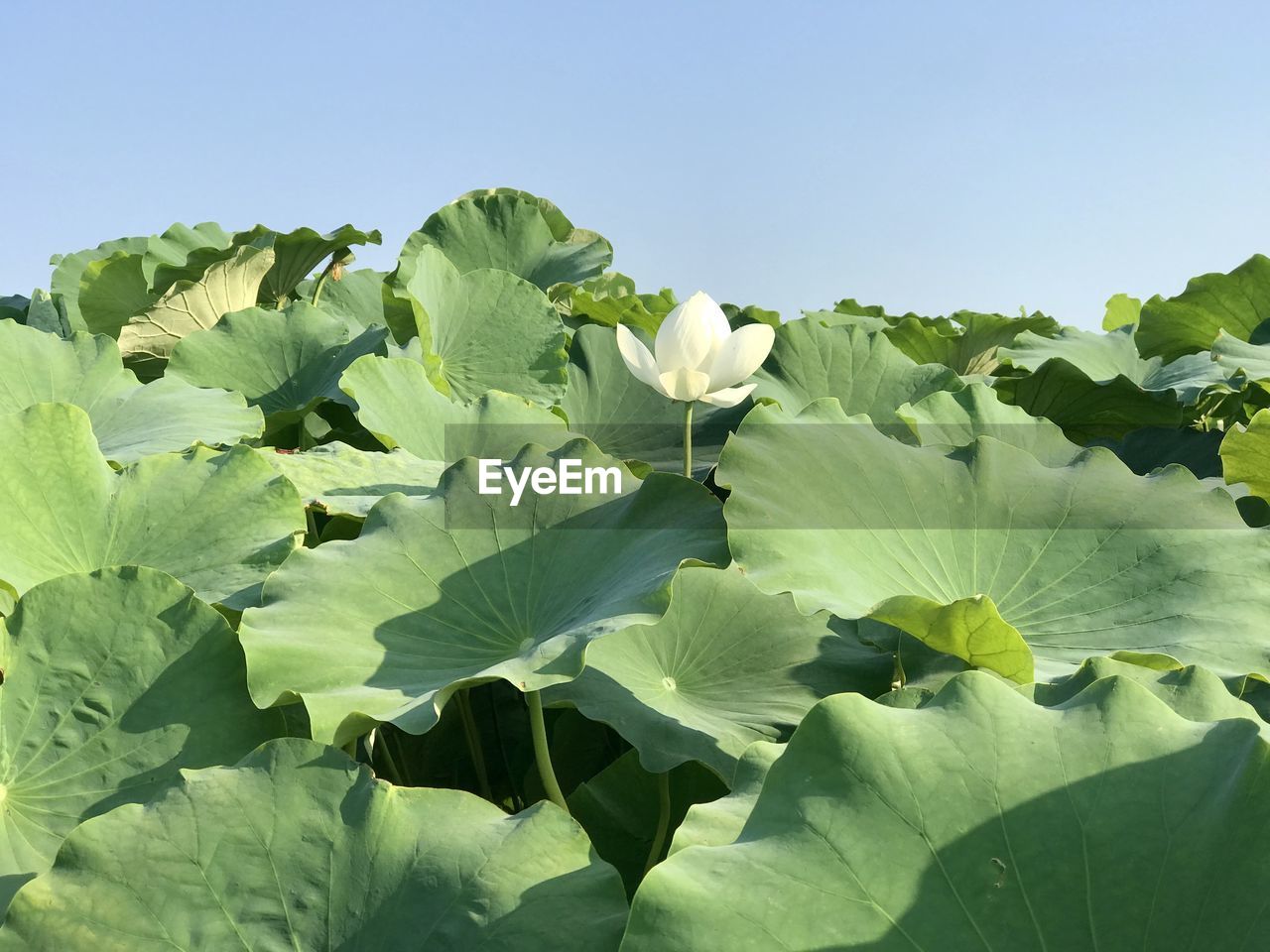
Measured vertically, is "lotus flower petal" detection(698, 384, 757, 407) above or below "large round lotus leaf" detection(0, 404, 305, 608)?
above

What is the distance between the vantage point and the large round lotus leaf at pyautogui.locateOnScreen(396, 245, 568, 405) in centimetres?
238

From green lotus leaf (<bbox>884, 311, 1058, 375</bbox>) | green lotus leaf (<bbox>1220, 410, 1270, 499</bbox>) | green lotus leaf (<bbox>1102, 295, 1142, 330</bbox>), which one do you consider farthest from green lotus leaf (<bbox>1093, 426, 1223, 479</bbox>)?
green lotus leaf (<bbox>1102, 295, 1142, 330</bbox>)

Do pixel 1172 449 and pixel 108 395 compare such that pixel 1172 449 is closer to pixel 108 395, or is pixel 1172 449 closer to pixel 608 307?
pixel 608 307

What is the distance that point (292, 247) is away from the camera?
9.02 ft

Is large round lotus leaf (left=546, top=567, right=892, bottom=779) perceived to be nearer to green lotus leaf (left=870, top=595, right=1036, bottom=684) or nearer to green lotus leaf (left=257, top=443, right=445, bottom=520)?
green lotus leaf (left=870, top=595, right=1036, bottom=684)

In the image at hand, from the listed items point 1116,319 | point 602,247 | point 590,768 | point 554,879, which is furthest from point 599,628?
point 1116,319

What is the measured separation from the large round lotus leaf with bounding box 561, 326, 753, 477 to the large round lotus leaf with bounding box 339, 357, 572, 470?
400mm

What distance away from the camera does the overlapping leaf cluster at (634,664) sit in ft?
2.40

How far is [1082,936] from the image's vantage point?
2.32ft

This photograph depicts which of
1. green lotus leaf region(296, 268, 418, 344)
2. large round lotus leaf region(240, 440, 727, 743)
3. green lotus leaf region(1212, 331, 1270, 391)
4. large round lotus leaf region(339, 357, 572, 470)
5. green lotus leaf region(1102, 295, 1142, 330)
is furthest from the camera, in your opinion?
green lotus leaf region(1102, 295, 1142, 330)

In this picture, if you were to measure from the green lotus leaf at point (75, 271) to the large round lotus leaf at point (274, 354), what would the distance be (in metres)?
1.03

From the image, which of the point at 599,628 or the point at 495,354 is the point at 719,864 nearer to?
the point at 599,628

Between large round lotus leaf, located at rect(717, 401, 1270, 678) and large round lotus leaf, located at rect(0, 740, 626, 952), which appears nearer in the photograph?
large round lotus leaf, located at rect(0, 740, 626, 952)

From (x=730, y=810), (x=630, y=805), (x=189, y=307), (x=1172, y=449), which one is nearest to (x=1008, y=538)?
(x=630, y=805)
